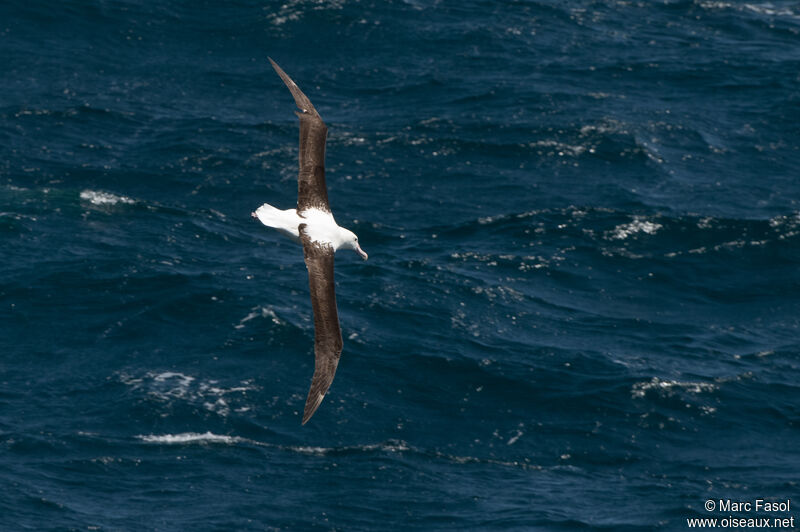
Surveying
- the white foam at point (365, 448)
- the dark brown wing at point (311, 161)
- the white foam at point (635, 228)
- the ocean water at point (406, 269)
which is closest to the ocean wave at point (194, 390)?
the ocean water at point (406, 269)

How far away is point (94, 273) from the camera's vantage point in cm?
5031

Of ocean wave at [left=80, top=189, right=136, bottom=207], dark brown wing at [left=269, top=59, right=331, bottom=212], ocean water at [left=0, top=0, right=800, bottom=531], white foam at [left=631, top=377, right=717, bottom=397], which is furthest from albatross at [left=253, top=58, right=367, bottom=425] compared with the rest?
ocean wave at [left=80, top=189, right=136, bottom=207]

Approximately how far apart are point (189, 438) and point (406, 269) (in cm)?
1314

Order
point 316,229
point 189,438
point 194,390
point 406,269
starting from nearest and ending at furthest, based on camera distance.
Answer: point 316,229
point 189,438
point 194,390
point 406,269

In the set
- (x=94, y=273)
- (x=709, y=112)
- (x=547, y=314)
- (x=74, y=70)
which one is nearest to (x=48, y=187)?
(x=94, y=273)

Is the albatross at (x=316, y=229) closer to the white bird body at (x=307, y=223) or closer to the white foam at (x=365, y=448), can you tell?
the white bird body at (x=307, y=223)

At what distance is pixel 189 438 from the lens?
141 feet

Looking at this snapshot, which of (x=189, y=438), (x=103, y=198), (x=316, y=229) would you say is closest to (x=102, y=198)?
(x=103, y=198)

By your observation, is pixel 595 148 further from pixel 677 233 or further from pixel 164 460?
pixel 164 460

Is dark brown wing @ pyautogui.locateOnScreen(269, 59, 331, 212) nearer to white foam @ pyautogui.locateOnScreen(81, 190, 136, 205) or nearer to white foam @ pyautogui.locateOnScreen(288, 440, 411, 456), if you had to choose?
white foam @ pyautogui.locateOnScreen(288, 440, 411, 456)

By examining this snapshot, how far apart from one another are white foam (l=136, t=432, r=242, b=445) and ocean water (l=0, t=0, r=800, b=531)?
0.09 meters

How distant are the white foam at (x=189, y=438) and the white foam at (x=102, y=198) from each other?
15.4m

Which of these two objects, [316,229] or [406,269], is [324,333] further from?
[406,269]

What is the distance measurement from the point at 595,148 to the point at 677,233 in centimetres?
776
